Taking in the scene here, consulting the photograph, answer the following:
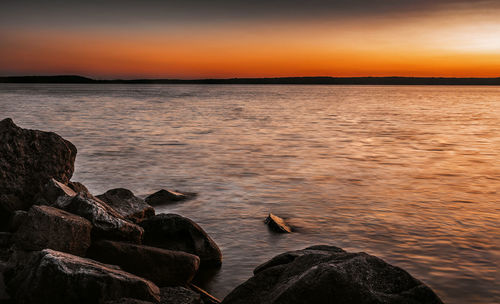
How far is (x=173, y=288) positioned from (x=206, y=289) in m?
1.06

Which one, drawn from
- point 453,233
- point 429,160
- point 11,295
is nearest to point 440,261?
point 453,233

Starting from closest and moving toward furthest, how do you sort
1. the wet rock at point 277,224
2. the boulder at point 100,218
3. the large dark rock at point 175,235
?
the boulder at point 100,218
the large dark rock at point 175,235
the wet rock at point 277,224

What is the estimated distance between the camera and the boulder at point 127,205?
797 cm

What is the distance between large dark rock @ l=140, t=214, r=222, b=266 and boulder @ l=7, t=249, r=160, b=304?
7.14 ft

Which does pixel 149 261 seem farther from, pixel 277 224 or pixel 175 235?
pixel 277 224

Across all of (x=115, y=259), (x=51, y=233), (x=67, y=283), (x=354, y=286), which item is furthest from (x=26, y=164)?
(x=354, y=286)

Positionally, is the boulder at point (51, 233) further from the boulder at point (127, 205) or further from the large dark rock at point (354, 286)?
the large dark rock at point (354, 286)

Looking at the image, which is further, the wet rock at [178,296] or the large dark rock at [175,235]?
the large dark rock at [175,235]

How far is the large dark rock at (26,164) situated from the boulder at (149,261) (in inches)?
99.3

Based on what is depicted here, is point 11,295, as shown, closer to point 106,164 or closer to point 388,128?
point 106,164

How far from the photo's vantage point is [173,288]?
5664 mm

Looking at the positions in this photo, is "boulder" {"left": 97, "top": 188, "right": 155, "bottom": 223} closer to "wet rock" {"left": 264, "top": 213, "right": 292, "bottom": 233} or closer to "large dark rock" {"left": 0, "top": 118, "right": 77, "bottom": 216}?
"large dark rock" {"left": 0, "top": 118, "right": 77, "bottom": 216}

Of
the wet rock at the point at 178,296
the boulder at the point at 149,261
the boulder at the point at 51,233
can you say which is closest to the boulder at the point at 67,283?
the wet rock at the point at 178,296

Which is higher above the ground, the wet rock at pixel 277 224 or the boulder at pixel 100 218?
the boulder at pixel 100 218
